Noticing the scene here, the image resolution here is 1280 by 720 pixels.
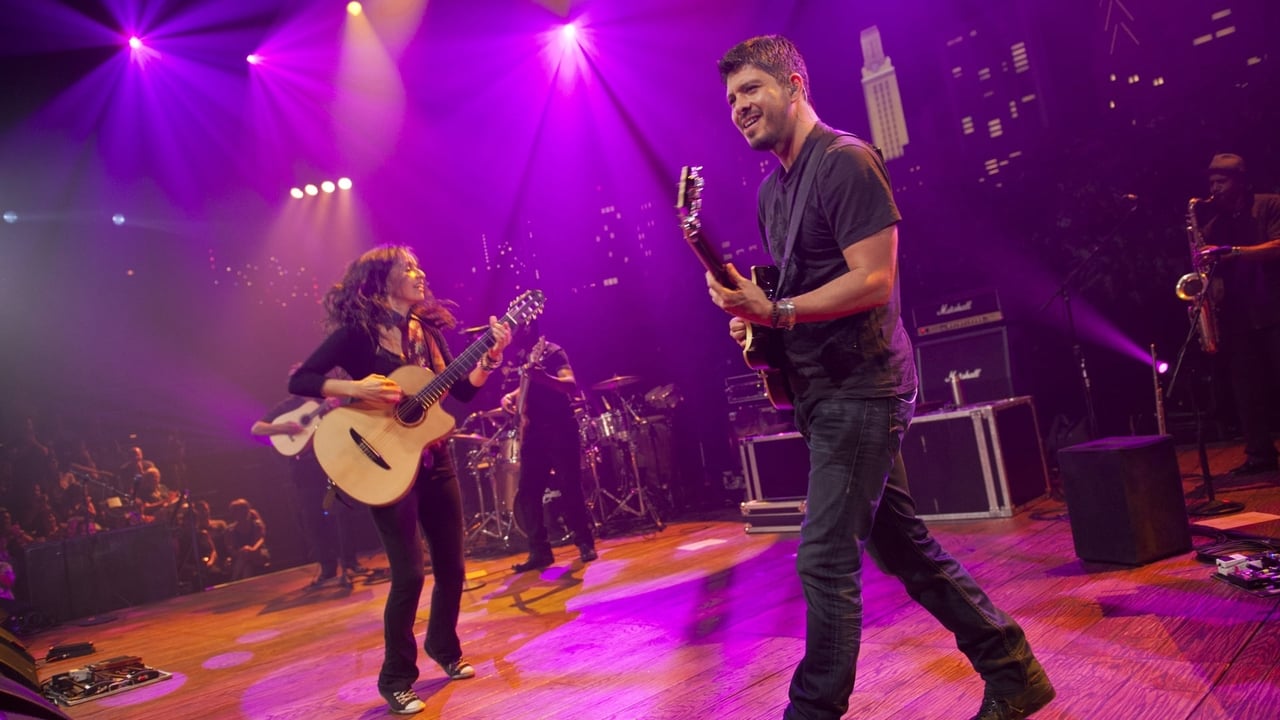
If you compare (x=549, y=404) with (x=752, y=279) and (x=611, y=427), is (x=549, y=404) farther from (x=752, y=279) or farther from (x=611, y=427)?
(x=752, y=279)

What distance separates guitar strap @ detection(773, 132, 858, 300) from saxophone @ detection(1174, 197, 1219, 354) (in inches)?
169

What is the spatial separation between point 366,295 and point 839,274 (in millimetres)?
2632

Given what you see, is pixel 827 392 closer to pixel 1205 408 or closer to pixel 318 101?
pixel 1205 408

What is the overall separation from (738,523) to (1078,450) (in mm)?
4296

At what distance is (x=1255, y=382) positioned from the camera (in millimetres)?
5914

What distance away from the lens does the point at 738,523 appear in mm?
8070

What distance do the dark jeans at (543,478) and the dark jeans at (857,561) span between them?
17.4 ft

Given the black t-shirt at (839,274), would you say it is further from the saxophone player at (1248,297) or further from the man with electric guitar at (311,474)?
the man with electric guitar at (311,474)

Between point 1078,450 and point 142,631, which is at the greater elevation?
point 1078,450

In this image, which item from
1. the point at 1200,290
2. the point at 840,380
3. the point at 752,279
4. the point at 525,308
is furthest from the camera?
the point at 1200,290

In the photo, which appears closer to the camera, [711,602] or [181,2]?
[711,602]

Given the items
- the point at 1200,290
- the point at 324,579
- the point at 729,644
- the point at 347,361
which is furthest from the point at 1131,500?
the point at 324,579

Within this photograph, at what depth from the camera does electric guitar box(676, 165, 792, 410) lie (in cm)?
212

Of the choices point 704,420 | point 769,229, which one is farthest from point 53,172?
point 769,229
